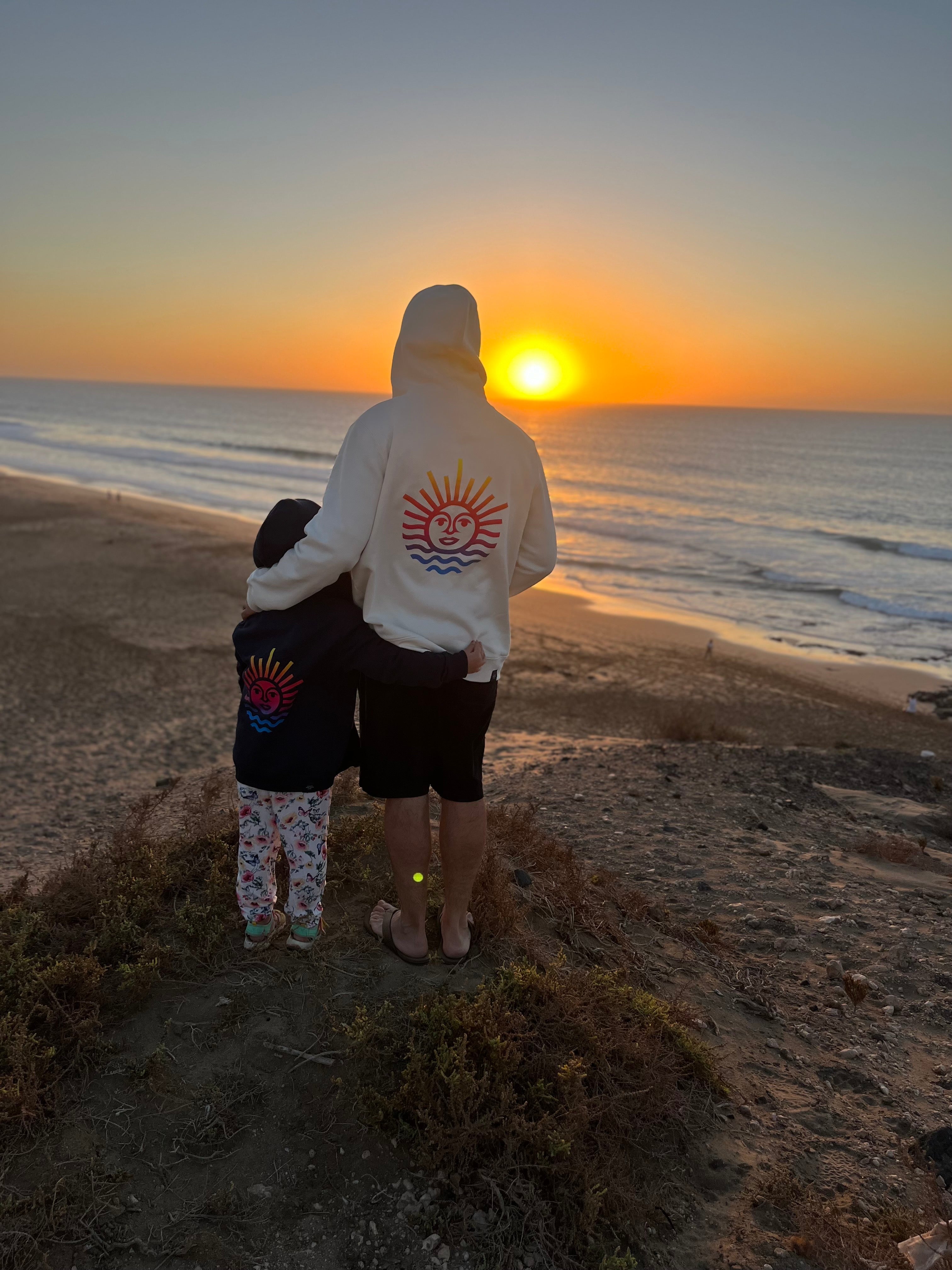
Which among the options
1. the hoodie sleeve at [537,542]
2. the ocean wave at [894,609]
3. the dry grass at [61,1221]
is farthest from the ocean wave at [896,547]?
the dry grass at [61,1221]

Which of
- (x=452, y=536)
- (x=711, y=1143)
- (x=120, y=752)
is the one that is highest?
(x=452, y=536)

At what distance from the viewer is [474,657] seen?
98.2 inches

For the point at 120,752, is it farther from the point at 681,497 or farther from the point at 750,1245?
the point at 681,497

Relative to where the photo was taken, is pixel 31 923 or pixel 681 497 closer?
pixel 31 923

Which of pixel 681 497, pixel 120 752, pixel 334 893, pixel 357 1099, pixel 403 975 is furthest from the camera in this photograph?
pixel 681 497

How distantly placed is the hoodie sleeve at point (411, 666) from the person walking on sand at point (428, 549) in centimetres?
4

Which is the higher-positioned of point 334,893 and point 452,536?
point 452,536

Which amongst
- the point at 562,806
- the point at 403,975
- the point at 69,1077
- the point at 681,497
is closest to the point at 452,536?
Answer: the point at 403,975

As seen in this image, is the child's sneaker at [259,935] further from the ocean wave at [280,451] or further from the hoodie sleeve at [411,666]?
the ocean wave at [280,451]

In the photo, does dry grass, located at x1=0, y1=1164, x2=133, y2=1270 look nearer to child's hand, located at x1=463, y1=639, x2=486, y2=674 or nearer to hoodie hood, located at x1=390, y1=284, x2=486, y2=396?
child's hand, located at x1=463, y1=639, x2=486, y2=674

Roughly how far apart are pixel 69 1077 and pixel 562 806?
3773mm

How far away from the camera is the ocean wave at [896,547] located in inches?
982

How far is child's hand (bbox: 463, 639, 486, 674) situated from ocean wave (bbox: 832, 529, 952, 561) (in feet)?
85.2

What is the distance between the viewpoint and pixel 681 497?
37969 millimetres
